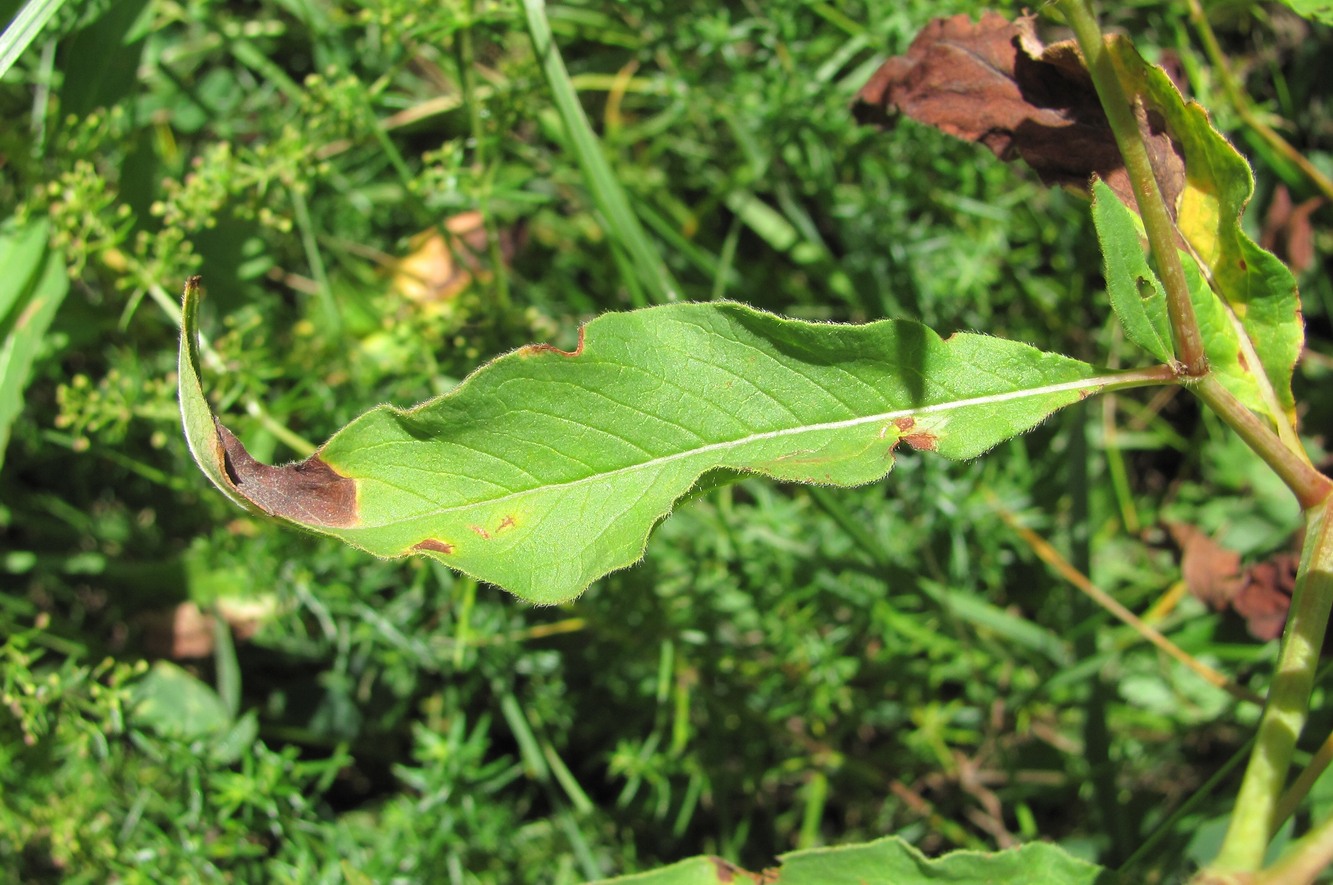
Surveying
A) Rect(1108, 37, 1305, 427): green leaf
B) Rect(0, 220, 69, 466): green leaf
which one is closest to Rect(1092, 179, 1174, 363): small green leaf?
Rect(1108, 37, 1305, 427): green leaf

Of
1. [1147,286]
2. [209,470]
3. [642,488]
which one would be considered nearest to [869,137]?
[1147,286]

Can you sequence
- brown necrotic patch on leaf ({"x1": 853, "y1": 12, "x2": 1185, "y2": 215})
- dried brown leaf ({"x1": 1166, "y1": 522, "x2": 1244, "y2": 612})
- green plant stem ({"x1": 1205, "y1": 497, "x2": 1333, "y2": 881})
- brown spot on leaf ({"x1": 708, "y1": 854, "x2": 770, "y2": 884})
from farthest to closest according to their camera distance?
dried brown leaf ({"x1": 1166, "y1": 522, "x2": 1244, "y2": 612}) → brown necrotic patch on leaf ({"x1": 853, "y1": 12, "x2": 1185, "y2": 215}) → brown spot on leaf ({"x1": 708, "y1": 854, "x2": 770, "y2": 884}) → green plant stem ({"x1": 1205, "y1": 497, "x2": 1333, "y2": 881})

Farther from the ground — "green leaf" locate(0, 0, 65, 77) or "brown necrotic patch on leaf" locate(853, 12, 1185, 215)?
"green leaf" locate(0, 0, 65, 77)

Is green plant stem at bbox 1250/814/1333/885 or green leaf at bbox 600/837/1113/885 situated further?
green leaf at bbox 600/837/1113/885

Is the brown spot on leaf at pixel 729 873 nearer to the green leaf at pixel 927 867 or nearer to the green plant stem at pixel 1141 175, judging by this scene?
the green leaf at pixel 927 867

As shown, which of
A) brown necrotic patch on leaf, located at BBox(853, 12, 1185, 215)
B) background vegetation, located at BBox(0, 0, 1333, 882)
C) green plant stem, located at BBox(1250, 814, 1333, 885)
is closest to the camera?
green plant stem, located at BBox(1250, 814, 1333, 885)

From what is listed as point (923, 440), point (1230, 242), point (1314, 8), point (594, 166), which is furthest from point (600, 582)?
point (1314, 8)

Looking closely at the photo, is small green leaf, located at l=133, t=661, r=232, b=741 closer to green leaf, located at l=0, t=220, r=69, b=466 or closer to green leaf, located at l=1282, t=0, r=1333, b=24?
green leaf, located at l=0, t=220, r=69, b=466
